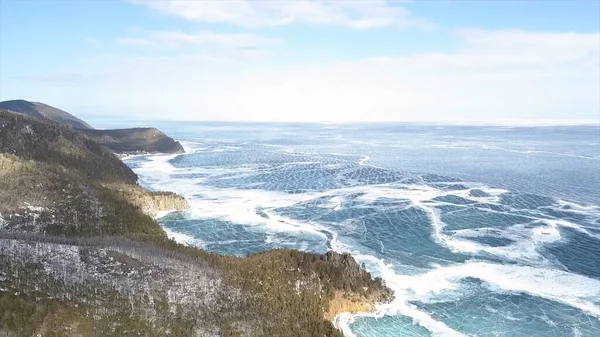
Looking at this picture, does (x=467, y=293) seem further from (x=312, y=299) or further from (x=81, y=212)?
(x=81, y=212)

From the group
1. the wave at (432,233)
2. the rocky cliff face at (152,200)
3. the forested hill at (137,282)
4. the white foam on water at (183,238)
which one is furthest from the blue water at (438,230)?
the forested hill at (137,282)

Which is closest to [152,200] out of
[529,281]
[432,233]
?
[432,233]

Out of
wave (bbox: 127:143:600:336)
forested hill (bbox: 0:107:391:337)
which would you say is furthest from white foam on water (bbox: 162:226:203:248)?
forested hill (bbox: 0:107:391:337)

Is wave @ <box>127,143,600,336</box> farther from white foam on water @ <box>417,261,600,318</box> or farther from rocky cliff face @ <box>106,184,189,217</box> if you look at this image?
rocky cliff face @ <box>106,184,189,217</box>

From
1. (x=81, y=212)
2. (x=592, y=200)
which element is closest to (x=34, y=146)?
(x=81, y=212)

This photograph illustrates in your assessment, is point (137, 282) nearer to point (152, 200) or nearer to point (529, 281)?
point (529, 281)

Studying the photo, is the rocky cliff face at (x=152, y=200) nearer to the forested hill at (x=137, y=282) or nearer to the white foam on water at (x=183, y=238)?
the white foam on water at (x=183, y=238)
